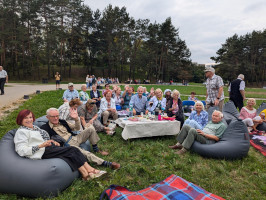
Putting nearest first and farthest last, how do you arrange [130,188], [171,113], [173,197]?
[173,197], [130,188], [171,113]

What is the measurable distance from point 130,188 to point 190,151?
6.46ft

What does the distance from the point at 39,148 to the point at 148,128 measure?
2.80m

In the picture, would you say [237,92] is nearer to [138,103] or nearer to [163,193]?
[138,103]

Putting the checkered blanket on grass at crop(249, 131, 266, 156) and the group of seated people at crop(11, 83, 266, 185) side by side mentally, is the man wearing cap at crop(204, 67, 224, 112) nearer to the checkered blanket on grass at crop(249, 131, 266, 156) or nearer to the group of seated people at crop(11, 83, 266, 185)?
the group of seated people at crop(11, 83, 266, 185)

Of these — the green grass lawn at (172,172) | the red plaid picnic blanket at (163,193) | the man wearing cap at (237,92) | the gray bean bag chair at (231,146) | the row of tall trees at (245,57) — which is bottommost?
the green grass lawn at (172,172)

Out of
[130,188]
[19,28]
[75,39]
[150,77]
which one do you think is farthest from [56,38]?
[130,188]

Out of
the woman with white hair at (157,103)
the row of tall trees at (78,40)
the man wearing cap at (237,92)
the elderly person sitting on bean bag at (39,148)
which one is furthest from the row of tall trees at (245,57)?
the elderly person sitting on bean bag at (39,148)

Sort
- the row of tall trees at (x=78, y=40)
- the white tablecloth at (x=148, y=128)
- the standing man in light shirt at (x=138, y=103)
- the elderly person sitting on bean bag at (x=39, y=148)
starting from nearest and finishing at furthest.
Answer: the elderly person sitting on bean bag at (x=39, y=148) < the white tablecloth at (x=148, y=128) < the standing man in light shirt at (x=138, y=103) < the row of tall trees at (x=78, y=40)

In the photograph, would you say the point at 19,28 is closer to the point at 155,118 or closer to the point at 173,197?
the point at 155,118

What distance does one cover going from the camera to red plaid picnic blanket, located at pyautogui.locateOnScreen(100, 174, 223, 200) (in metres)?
2.51

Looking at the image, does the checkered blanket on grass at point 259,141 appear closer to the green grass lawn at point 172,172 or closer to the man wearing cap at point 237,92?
the green grass lawn at point 172,172

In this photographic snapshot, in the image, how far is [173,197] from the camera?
98.9 inches

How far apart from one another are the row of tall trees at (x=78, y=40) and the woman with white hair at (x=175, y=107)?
29.0 meters

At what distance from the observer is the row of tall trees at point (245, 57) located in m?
43.9
